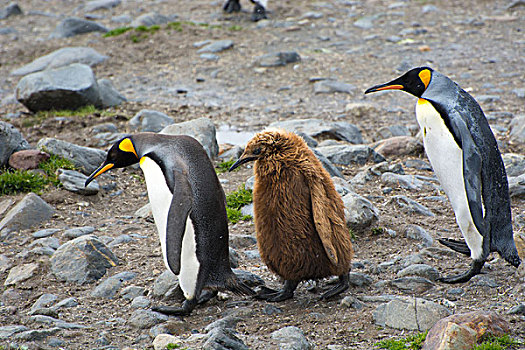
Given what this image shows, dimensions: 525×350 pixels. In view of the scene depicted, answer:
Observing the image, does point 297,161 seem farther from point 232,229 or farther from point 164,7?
point 164,7

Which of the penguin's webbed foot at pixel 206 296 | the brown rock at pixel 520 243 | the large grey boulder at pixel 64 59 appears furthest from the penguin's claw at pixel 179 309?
the large grey boulder at pixel 64 59

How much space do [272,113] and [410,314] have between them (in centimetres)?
485

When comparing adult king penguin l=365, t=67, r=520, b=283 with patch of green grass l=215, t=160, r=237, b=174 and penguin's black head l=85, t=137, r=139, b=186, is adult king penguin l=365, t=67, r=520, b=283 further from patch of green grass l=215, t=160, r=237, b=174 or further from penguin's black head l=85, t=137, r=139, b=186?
patch of green grass l=215, t=160, r=237, b=174

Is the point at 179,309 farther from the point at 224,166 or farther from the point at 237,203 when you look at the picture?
the point at 224,166

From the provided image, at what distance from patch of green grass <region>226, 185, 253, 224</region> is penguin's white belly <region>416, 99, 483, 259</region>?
5.27 feet

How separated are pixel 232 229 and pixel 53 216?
58.3 inches

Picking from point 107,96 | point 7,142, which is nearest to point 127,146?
point 7,142

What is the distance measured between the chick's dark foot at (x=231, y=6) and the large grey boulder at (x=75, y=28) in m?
2.39

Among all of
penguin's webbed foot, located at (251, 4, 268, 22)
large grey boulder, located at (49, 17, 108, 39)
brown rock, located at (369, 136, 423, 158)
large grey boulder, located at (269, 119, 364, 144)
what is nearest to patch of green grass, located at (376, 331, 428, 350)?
brown rock, located at (369, 136, 423, 158)

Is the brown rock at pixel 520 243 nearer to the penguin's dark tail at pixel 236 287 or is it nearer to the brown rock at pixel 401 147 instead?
the penguin's dark tail at pixel 236 287

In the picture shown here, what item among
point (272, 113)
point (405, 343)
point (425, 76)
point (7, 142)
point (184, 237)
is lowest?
point (272, 113)

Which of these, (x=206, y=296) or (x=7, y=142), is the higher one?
(x=7, y=142)

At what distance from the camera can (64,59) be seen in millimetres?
9320

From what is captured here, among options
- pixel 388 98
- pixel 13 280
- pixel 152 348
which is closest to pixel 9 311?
pixel 13 280
